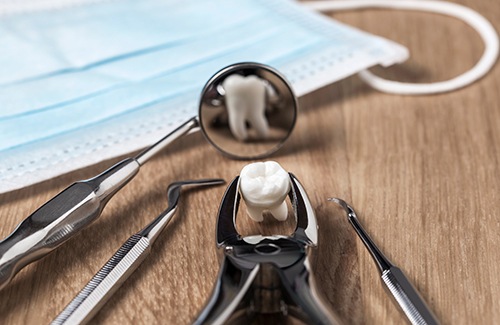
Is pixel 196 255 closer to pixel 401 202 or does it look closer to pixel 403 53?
pixel 401 202

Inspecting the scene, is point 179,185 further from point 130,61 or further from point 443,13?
point 443,13

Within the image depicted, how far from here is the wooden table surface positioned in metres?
0.45

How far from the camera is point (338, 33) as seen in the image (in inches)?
27.5

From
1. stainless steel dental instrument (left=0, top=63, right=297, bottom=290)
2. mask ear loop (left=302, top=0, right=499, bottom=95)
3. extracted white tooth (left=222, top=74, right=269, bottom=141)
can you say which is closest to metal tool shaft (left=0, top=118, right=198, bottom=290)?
stainless steel dental instrument (left=0, top=63, right=297, bottom=290)

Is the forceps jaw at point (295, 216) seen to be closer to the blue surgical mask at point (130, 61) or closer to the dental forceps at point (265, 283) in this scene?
the dental forceps at point (265, 283)

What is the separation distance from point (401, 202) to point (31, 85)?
0.33 metres

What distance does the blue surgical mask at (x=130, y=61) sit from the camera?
23.1 inches

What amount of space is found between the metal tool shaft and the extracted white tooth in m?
0.10

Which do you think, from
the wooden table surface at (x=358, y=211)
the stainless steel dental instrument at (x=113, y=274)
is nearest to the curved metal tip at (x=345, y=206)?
the wooden table surface at (x=358, y=211)

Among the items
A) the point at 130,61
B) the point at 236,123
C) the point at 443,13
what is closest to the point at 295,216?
the point at 236,123

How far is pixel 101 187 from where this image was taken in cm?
49

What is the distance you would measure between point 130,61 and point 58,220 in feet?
0.82

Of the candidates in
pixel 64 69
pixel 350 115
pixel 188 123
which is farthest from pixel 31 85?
pixel 350 115

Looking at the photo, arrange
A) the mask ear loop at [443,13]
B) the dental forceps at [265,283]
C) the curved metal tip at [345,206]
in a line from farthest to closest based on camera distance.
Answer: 1. the mask ear loop at [443,13]
2. the curved metal tip at [345,206]
3. the dental forceps at [265,283]
